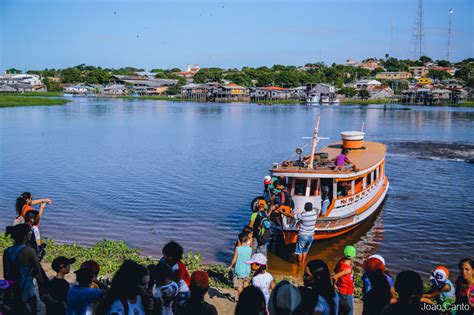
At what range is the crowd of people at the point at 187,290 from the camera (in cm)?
492

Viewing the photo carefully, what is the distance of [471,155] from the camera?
37.8 m

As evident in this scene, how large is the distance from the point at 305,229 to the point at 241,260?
3474mm

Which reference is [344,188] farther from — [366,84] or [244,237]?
[366,84]

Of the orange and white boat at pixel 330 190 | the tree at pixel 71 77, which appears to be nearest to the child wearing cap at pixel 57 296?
the orange and white boat at pixel 330 190

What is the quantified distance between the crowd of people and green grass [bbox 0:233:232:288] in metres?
3.29

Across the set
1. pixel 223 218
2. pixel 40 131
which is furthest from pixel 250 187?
pixel 40 131

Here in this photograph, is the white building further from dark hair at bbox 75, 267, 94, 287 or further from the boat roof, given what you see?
dark hair at bbox 75, 267, 94, 287

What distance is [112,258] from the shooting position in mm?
12289

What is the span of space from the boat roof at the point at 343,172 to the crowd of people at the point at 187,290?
22.6 ft

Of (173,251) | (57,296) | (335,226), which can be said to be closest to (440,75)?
(335,226)

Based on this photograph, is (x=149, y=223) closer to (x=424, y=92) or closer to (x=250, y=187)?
(x=250, y=187)

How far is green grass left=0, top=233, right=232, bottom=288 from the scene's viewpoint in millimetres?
10836

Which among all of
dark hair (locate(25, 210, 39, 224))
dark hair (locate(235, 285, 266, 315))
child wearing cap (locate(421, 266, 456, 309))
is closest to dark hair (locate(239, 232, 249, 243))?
child wearing cap (locate(421, 266, 456, 309))

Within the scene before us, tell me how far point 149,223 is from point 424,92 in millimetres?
124040
